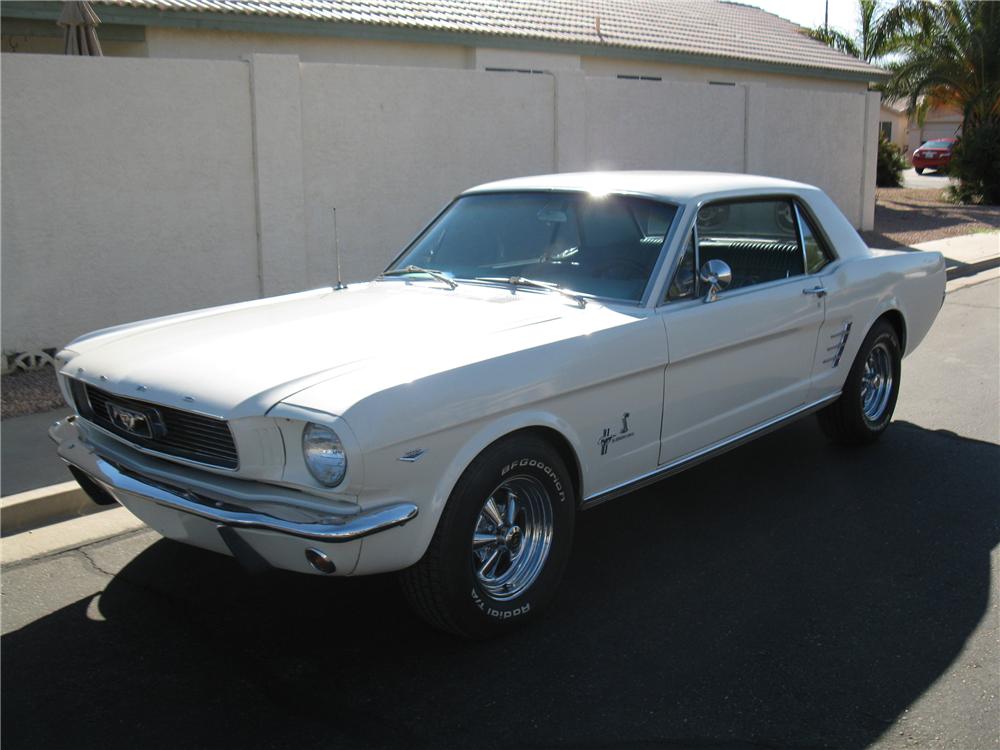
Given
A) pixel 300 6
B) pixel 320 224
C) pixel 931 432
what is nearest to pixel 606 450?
pixel 931 432

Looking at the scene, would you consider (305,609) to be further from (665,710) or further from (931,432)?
(931,432)

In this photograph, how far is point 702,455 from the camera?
4645 mm

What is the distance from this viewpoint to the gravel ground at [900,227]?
7.11 meters

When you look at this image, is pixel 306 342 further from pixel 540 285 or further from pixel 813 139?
pixel 813 139

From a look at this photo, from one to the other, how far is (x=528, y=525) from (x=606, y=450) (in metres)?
0.47

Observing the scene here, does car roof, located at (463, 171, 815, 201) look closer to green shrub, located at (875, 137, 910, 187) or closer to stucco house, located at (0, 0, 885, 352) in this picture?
stucco house, located at (0, 0, 885, 352)

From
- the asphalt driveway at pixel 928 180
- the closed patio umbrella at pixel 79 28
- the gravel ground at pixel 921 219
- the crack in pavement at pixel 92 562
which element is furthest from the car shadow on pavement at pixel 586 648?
the asphalt driveway at pixel 928 180

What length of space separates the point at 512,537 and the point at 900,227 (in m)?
16.8

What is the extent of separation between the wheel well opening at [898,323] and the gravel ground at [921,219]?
10.4 m

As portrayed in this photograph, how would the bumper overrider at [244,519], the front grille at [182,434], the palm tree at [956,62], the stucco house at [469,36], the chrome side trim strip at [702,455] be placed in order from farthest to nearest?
the palm tree at [956,62], the stucco house at [469,36], the chrome side trim strip at [702,455], the front grille at [182,434], the bumper overrider at [244,519]

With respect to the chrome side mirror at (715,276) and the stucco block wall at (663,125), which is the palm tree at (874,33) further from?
the chrome side mirror at (715,276)

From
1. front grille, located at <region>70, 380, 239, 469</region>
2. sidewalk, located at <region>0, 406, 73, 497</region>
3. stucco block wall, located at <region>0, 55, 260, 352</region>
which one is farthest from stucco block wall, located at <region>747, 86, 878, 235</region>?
front grille, located at <region>70, 380, 239, 469</region>

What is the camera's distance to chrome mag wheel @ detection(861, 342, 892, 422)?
5988mm

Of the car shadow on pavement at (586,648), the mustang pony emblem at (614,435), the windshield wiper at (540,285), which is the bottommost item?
the car shadow on pavement at (586,648)
